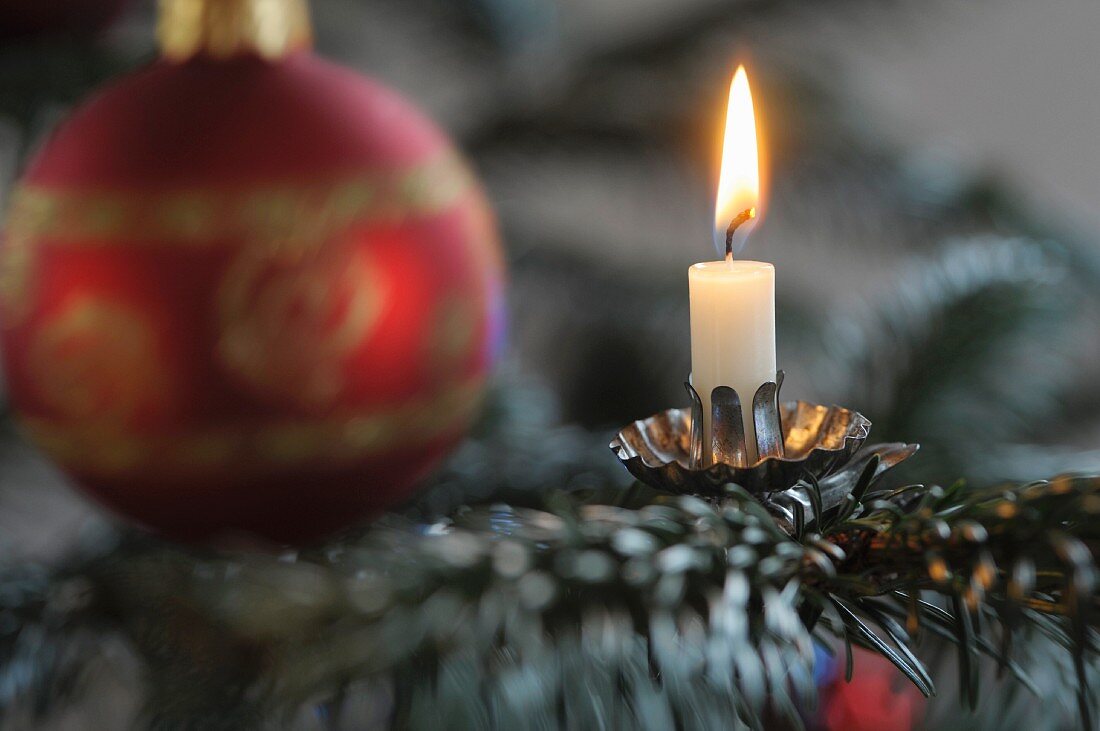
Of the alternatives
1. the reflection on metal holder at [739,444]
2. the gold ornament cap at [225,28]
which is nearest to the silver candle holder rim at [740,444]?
the reflection on metal holder at [739,444]

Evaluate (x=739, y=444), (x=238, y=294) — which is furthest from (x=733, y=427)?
(x=238, y=294)

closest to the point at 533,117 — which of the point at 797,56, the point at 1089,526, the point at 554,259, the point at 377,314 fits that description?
the point at 554,259

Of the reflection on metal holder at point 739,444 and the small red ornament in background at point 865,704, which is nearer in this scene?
the reflection on metal holder at point 739,444

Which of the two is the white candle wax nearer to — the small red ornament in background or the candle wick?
the candle wick

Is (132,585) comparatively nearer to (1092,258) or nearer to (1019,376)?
(1019,376)

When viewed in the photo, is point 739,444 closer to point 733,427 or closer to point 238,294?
point 733,427

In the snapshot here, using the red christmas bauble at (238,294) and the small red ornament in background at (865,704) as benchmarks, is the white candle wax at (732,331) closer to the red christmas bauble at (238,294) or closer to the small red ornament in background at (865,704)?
the red christmas bauble at (238,294)
